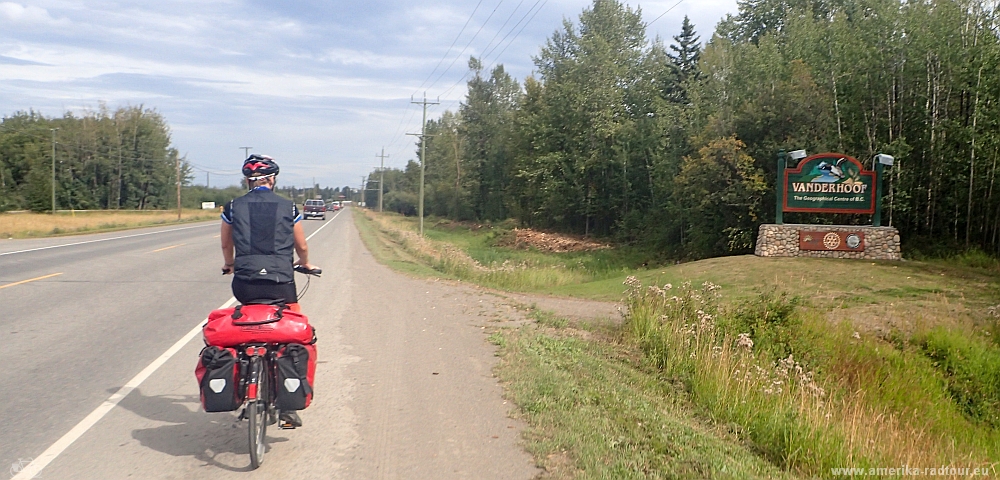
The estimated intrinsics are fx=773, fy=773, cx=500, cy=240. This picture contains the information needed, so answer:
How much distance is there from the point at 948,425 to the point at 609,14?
44668mm

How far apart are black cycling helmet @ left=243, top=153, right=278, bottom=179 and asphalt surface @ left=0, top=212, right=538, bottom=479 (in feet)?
6.99

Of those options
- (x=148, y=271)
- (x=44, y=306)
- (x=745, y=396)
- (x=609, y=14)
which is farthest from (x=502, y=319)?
(x=609, y=14)

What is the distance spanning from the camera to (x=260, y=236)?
18.9ft

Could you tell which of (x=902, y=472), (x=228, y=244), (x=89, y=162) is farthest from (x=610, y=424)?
(x=89, y=162)

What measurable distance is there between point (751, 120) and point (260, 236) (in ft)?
96.6

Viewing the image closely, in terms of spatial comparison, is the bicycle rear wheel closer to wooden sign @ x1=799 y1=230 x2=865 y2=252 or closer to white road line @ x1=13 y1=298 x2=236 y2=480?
white road line @ x1=13 y1=298 x2=236 y2=480

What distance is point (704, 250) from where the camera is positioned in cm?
3559

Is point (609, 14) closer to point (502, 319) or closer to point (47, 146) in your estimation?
point (502, 319)

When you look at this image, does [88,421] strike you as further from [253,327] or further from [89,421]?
[253,327]

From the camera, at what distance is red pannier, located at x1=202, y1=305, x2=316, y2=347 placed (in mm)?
5520

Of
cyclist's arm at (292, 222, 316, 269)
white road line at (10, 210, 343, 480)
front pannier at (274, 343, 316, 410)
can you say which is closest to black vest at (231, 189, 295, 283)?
cyclist's arm at (292, 222, 316, 269)

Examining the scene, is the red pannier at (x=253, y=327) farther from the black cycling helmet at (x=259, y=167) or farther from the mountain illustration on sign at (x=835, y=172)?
the mountain illustration on sign at (x=835, y=172)

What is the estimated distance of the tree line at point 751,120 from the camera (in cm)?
2644

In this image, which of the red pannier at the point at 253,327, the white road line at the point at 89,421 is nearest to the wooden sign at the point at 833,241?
the white road line at the point at 89,421
